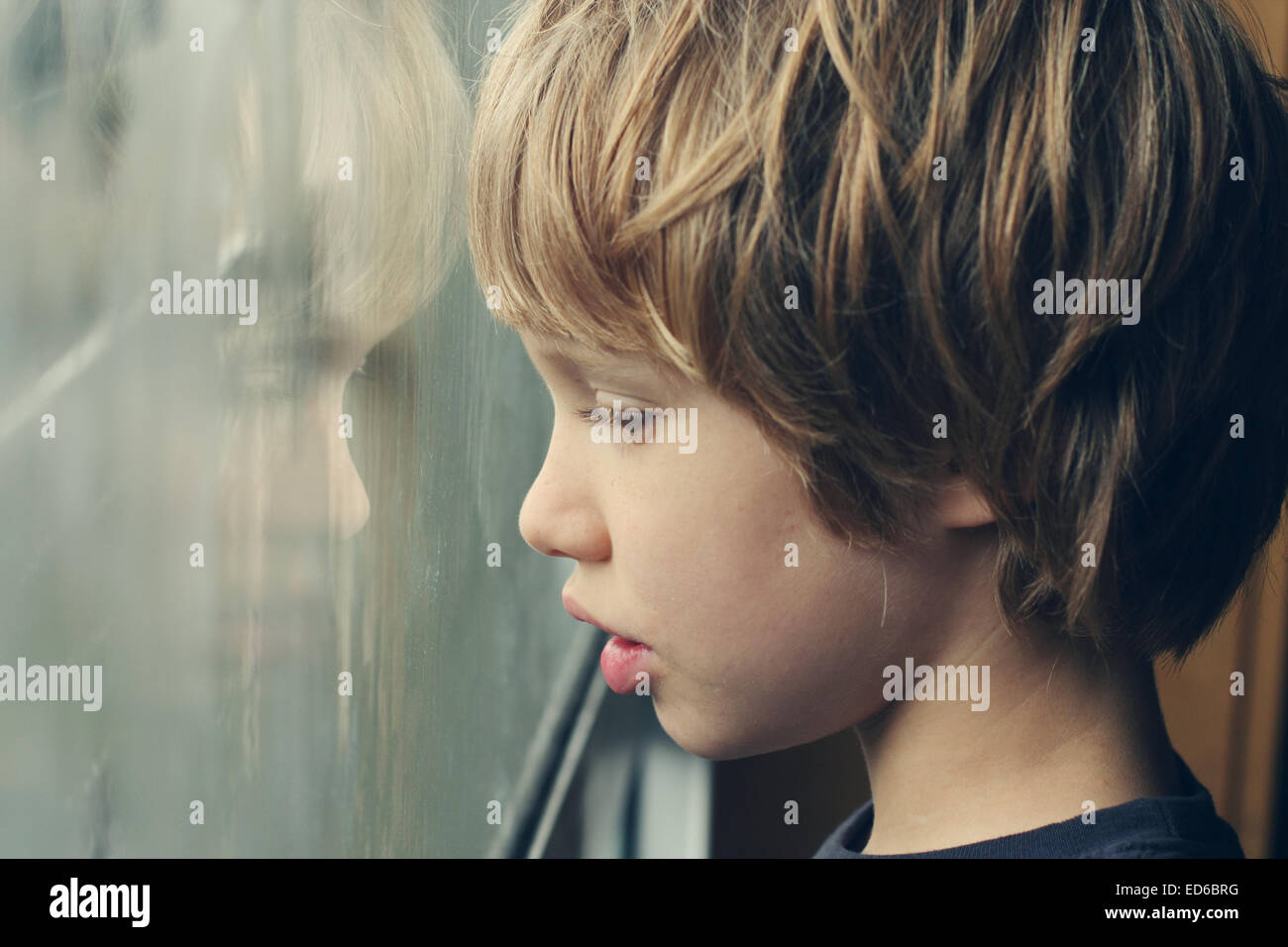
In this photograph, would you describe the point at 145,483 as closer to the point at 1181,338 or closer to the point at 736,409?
the point at 736,409

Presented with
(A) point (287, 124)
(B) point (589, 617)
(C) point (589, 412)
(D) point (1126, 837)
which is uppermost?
(A) point (287, 124)

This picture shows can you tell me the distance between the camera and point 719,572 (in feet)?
1.62

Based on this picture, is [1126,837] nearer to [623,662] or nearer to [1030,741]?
[1030,741]

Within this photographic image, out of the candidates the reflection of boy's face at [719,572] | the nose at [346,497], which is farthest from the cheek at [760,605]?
the nose at [346,497]

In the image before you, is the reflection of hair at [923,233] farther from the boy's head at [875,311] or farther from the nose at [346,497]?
the nose at [346,497]

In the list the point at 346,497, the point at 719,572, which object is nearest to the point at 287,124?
the point at 346,497

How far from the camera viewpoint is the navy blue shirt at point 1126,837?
0.48 metres

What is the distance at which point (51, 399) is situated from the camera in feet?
1.24

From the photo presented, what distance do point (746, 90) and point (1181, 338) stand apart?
0.23 m

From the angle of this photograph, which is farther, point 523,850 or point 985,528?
point 523,850

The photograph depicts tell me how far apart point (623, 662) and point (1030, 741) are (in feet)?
0.67

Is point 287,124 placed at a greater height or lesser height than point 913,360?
greater
